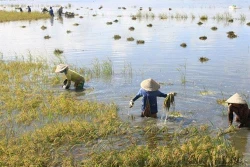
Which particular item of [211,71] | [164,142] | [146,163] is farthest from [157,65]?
[146,163]

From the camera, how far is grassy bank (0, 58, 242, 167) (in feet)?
17.7

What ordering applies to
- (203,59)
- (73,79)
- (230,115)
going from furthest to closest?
(203,59) → (73,79) → (230,115)

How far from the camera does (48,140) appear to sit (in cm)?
632

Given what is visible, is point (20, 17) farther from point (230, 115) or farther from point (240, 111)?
point (240, 111)

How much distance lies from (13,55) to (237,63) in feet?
34.7

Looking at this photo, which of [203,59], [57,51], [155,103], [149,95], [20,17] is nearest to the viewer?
[149,95]

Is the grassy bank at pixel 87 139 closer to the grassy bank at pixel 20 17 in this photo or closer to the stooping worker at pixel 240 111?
the stooping worker at pixel 240 111

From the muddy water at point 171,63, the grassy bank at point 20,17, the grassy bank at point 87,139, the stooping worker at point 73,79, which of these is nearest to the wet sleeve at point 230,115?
the muddy water at point 171,63

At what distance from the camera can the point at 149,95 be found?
7.50 metres

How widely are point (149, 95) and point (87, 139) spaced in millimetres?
1848

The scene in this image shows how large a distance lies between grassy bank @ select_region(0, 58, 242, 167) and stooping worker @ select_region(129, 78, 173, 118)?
25cm

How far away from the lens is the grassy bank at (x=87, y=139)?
5402 millimetres

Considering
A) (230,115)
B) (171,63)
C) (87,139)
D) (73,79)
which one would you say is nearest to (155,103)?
(230,115)

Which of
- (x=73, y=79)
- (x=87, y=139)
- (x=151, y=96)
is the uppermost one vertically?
(x=73, y=79)
